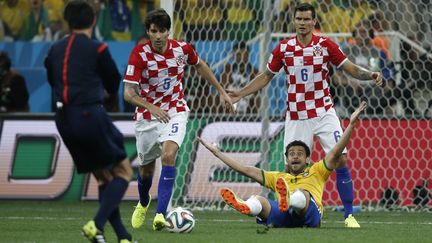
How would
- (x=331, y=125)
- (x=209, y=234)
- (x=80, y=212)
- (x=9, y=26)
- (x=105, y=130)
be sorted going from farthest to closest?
(x=9, y=26), (x=80, y=212), (x=331, y=125), (x=209, y=234), (x=105, y=130)

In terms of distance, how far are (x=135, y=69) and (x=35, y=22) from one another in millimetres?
8891

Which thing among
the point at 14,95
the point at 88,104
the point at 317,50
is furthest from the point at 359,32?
the point at 88,104

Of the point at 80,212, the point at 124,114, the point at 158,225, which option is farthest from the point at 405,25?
the point at 158,225

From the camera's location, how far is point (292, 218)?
9.98 meters

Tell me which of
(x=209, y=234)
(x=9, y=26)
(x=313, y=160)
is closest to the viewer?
(x=209, y=234)

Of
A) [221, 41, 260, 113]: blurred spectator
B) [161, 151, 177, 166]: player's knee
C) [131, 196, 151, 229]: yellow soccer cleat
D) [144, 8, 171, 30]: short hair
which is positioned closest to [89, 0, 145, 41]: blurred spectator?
[221, 41, 260, 113]: blurred spectator

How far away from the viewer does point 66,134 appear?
7.76 meters

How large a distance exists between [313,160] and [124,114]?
8.62ft

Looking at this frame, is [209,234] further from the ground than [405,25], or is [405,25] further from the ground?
[405,25]

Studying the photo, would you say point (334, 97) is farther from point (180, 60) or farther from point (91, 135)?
point (91, 135)

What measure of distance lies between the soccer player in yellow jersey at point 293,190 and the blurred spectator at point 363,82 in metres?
4.53

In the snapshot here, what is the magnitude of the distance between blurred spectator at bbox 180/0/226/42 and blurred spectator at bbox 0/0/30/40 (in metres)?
4.95

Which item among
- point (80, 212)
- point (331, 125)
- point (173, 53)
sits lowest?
point (80, 212)

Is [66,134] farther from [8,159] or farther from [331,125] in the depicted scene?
[8,159]
